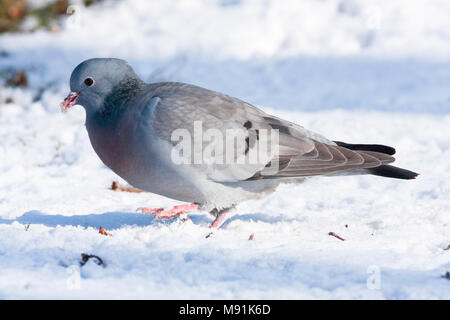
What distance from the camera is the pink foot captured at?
14.7ft

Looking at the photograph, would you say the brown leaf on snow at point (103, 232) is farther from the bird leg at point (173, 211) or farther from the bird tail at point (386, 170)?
the bird tail at point (386, 170)

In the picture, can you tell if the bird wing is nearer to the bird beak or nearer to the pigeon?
the pigeon

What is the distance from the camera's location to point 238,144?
171 inches

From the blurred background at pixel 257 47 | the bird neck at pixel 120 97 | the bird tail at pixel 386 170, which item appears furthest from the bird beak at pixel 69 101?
the blurred background at pixel 257 47

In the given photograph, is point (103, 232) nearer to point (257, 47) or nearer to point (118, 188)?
point (118, 188)

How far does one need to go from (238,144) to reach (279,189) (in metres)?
1.35

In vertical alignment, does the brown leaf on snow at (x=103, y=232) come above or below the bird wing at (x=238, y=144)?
below

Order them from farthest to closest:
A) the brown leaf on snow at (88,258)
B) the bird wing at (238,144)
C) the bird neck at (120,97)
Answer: the bird neck at (120,97) → the bird wing at (238,144) → the brown leaf on snow at (88,258)

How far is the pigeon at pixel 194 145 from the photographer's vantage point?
4.16 meters

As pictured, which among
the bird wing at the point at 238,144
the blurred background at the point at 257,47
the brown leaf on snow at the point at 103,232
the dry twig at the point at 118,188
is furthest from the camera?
the blurred background at the point at 257,47

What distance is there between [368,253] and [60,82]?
523cm

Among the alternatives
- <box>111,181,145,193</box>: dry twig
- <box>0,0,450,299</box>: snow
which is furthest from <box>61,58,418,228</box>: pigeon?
<box>111,181,145,193</box>: dry twig

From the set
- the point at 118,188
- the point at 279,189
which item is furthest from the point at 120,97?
the point at 279,189
